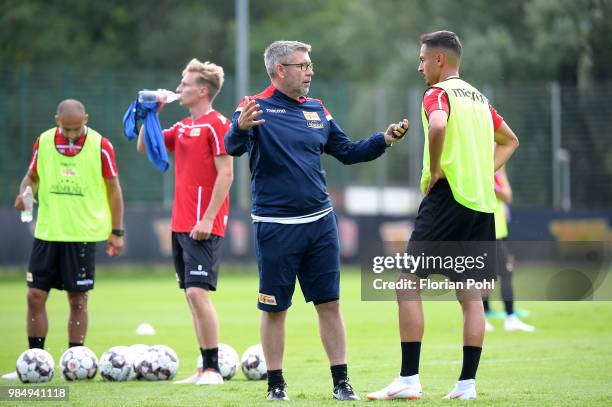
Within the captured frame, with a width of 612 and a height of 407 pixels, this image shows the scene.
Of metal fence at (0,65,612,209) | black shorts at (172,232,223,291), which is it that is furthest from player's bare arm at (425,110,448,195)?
Answer: metal fence at (0,65,612,209)

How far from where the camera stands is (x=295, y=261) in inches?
311

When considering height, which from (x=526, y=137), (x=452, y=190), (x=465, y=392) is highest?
(x=526, y=137)

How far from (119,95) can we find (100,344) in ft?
59.0

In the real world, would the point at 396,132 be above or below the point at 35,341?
above

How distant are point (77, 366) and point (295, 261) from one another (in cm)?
272

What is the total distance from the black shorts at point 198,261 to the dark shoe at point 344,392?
2.02m

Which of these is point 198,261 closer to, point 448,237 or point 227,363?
point 227,363

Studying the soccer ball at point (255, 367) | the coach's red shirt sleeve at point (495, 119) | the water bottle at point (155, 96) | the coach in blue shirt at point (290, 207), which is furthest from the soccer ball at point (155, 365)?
the coach's red shirt sleeve at point (495, 119)

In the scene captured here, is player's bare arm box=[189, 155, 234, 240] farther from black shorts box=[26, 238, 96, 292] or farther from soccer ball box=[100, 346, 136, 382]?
black shorts box=[26, 238, 96, 292]

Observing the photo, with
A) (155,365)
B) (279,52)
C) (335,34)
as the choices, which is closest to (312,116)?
(279,52)

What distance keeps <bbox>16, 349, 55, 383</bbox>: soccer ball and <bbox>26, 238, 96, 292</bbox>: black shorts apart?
120 centimetres

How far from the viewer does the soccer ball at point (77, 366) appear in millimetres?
9555

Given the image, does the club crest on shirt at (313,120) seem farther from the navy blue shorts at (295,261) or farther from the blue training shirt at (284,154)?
the navy blue shorts at (295,261)

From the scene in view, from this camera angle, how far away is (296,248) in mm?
7855
